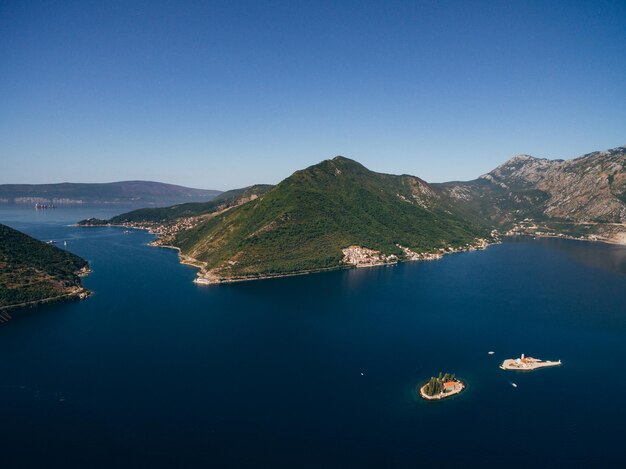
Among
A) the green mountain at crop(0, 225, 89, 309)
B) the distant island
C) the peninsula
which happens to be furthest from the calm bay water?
the green mountain at crop(0, 225, 89, 309)

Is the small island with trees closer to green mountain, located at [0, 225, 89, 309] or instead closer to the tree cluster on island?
the tree cluster on island

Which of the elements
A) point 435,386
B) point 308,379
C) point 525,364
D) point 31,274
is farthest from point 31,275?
point 525,364

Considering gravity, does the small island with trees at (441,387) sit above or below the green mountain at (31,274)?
below

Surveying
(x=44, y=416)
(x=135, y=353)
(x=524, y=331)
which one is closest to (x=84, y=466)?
(x=44, y=416)

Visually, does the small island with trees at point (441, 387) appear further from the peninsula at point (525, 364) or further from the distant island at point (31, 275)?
the distant island at point (31, 275)

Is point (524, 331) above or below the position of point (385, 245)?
below

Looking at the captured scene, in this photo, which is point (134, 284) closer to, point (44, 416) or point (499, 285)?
point (44, 416)

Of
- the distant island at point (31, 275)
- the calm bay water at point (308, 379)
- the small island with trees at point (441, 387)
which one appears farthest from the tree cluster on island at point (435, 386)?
the distant island at point (31, 275)
